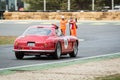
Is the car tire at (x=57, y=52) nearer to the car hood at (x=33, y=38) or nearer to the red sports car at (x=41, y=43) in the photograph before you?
the red sports car at (x=41, y=43)

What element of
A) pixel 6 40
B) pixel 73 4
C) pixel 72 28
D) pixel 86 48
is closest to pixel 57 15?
pixel 72 28

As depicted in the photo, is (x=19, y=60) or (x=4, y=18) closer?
(x=19, y=60)

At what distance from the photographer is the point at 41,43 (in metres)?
21.1

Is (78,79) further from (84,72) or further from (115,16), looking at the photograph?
(115,16)

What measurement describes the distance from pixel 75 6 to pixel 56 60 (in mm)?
97224

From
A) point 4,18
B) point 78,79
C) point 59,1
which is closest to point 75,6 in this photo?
point 59,1

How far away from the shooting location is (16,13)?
74125 mm

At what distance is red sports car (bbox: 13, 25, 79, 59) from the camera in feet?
69.3

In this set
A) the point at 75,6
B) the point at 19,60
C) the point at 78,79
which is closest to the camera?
the point at 78,79

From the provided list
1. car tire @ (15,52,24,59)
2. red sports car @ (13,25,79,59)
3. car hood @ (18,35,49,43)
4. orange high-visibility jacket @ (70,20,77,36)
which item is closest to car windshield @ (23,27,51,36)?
red sports car @ (13,25,79,59)

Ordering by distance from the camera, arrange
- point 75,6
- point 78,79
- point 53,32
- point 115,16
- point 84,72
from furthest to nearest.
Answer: point 75,6
point 115,16
point 53,32
point 84,72
point 78,79

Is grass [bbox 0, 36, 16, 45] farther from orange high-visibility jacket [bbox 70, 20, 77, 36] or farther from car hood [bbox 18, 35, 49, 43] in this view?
car hood [bbox 18, 35, 49, 43]

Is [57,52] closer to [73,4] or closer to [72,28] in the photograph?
[72,28]

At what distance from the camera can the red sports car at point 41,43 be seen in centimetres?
2112
